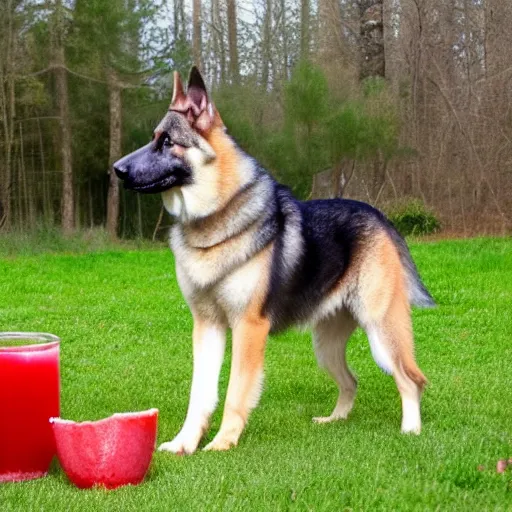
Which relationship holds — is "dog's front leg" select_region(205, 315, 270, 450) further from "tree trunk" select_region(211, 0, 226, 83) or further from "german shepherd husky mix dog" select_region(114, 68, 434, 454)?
"tree trunk" select_region(211, 0, 226, 83)

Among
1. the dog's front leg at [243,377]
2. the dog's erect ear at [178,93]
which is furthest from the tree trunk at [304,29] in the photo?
the dog's front leg at [243,377]

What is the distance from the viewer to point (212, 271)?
3617 mm

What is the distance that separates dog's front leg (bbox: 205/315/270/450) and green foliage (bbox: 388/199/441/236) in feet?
39.4

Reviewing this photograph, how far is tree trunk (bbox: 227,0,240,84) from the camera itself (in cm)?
1591

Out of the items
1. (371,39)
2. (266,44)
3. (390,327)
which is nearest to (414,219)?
(371,39)

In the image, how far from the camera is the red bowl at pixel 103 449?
297 cm

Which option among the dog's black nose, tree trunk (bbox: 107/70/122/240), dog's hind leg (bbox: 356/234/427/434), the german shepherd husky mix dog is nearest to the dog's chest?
the german shepherd husky mix dog

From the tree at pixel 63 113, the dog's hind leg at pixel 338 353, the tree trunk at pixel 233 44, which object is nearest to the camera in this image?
the dog's hind leg at pixel 338 353

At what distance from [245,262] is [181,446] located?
93 cm

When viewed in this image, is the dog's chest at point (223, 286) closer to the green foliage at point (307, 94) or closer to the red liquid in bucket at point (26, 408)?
the red liquid in bucket at point (26, 408)

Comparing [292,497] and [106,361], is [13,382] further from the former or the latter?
[106,361]

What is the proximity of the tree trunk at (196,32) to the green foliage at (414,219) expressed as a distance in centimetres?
512

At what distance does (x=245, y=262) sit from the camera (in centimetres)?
367

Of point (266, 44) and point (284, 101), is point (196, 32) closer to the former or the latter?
point (266, 44)
